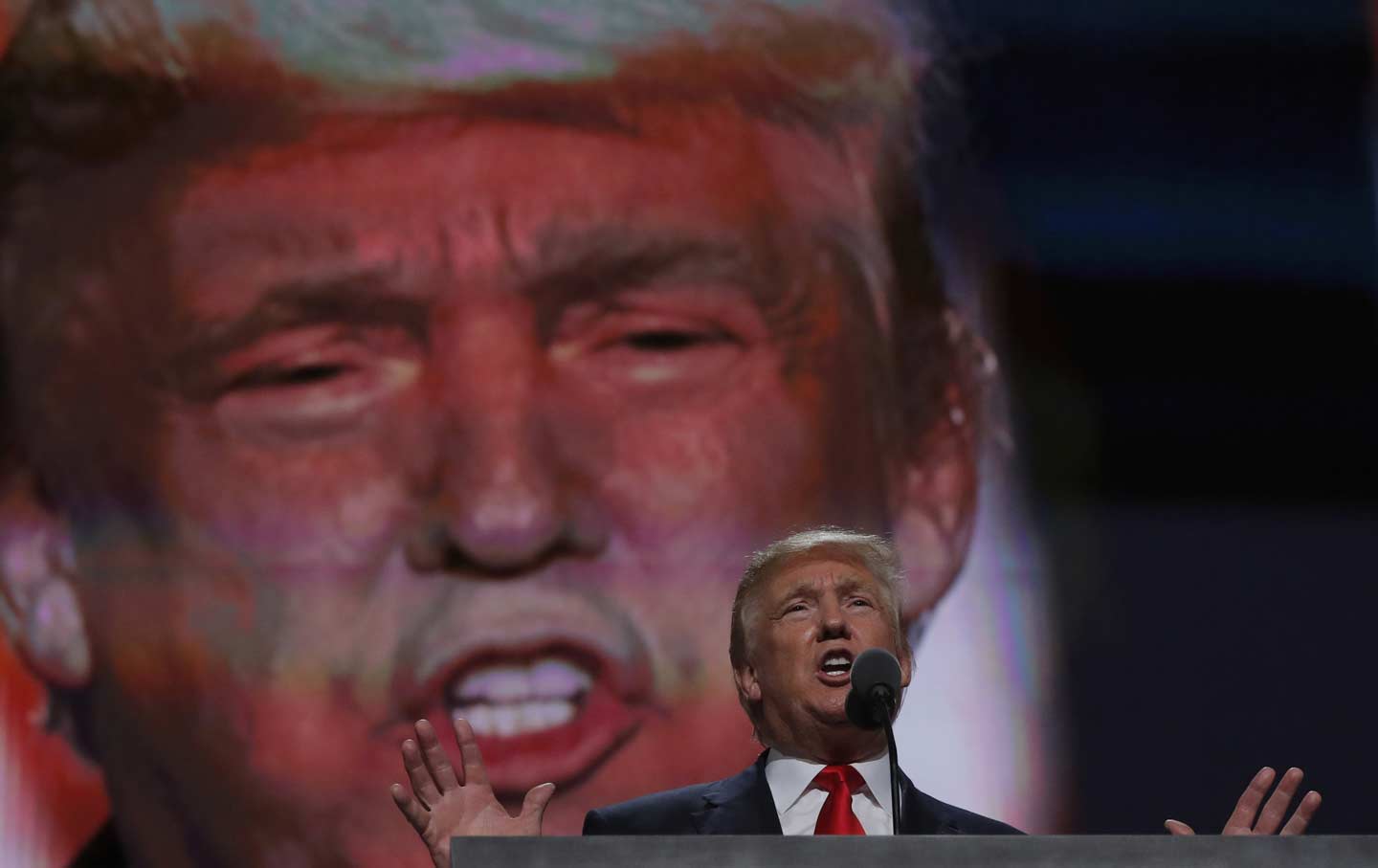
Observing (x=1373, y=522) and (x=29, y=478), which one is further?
(x=1373, y=522)

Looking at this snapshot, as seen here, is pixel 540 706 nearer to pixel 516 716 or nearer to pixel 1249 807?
pixel 516 716

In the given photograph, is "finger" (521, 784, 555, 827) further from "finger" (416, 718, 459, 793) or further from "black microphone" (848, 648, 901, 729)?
"black microphone" (848, 648, 901, 729)

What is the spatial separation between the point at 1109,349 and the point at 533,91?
1237 mm

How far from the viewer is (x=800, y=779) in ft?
6.30

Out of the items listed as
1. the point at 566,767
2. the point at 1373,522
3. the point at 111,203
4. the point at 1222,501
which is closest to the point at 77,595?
the point at 111,203

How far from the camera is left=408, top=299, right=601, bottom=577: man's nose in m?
3.38

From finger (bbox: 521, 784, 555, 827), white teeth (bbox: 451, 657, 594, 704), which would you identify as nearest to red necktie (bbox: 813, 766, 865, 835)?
finger (bbox: 521, 784, 555, 827)

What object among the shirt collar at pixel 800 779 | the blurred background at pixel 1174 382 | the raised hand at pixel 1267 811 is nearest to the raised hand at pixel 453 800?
the shirt collar at pixel 800 779

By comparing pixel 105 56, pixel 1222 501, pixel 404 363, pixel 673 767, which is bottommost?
pixel 673 767

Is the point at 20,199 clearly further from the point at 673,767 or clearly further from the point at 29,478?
the point at 673,767

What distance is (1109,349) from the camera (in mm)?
3711

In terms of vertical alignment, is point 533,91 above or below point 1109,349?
above

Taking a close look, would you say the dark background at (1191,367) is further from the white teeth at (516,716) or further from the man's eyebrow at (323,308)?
the man's eyebrow at (323,308)

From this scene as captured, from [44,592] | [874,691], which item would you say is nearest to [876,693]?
[874,691]
